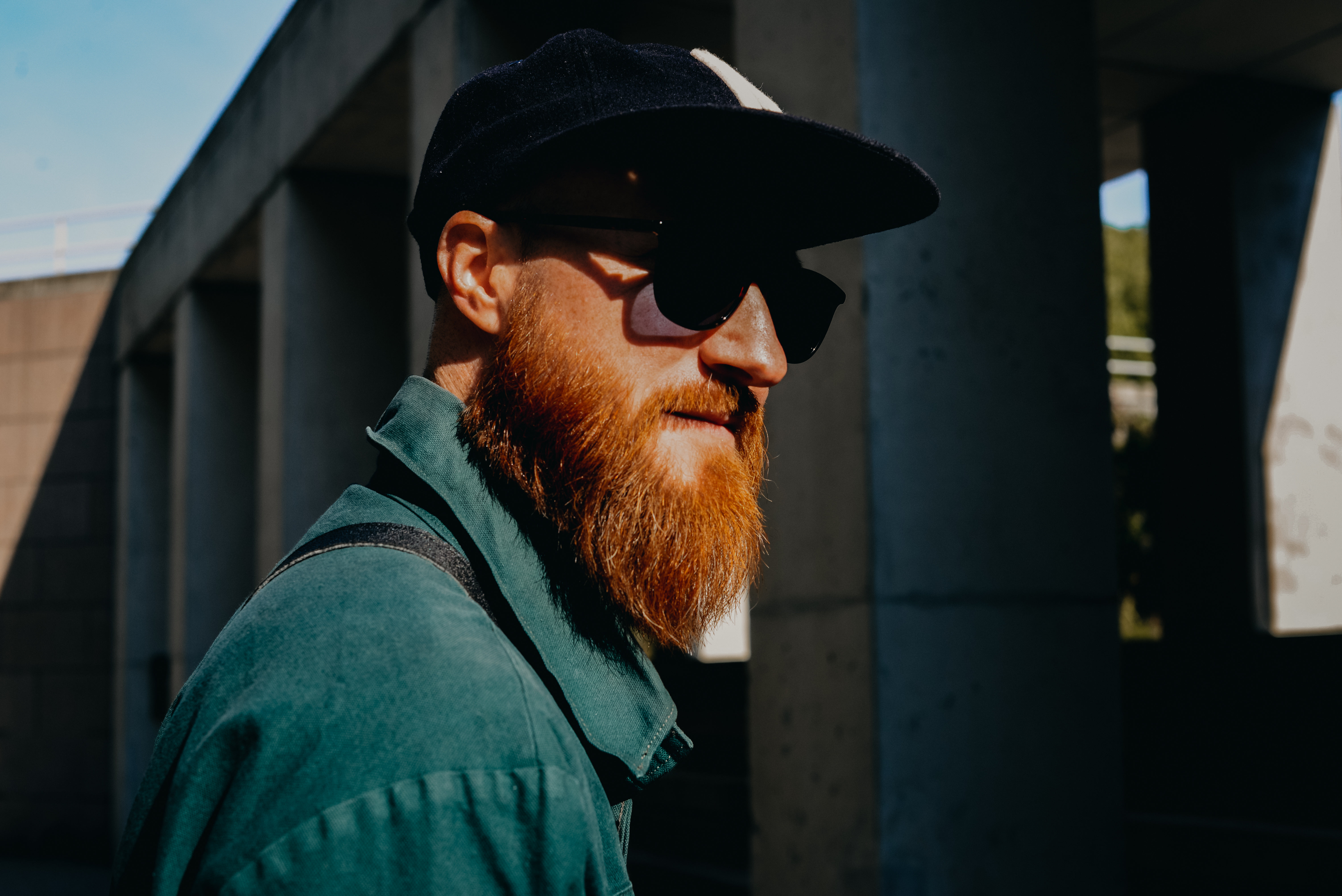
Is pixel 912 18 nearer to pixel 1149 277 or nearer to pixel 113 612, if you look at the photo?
pixel 1149 277

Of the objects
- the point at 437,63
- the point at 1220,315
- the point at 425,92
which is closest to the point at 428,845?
the point at 437,63

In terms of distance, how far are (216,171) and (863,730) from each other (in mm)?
9064

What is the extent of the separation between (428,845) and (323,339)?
7.88 metres

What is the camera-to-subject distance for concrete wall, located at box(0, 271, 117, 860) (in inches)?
528

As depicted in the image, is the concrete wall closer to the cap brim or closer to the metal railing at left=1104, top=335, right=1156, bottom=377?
the cap brim

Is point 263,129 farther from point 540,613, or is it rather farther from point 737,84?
point 540,613

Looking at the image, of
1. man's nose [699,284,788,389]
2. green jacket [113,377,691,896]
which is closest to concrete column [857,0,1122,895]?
man's nose [699,284,788,389]

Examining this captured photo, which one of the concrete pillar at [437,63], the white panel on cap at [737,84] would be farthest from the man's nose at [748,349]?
the concrete pillar at [437,63]

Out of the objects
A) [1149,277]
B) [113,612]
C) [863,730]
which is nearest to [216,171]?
[113,612]

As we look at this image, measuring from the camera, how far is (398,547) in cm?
110

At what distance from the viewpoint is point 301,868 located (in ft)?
2.84

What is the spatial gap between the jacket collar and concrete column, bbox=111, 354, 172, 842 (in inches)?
476

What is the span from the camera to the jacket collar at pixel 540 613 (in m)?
1.22

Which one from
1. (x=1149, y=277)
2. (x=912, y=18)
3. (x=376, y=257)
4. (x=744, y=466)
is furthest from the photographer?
(x=376, y=257)
